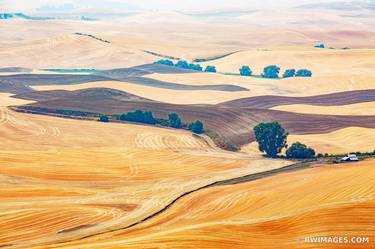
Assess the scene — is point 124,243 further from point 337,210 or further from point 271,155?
point 271,155

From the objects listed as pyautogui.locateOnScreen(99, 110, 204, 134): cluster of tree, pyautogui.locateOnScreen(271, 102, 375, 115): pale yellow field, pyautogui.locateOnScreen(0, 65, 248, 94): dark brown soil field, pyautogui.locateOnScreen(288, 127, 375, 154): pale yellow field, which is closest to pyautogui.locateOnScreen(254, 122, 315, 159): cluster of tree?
pyautogui.locateOnScreen(288, 127, 375, 154): pale yellow field

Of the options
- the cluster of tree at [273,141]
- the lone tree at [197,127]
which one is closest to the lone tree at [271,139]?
the cluster of tree at [273,141]

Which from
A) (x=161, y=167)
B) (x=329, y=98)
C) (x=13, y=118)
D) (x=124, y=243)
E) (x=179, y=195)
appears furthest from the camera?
(x=329, y=98)

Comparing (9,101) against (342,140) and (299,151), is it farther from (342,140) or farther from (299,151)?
(342,140)

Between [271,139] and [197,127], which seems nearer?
[271,139]

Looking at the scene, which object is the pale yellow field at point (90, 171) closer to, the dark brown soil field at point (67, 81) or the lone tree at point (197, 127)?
the lone tree at point (197, 127)

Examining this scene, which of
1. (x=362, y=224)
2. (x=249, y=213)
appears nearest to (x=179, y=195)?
(x=249, y=213)

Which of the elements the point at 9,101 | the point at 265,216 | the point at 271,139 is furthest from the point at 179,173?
the point at 9,101
